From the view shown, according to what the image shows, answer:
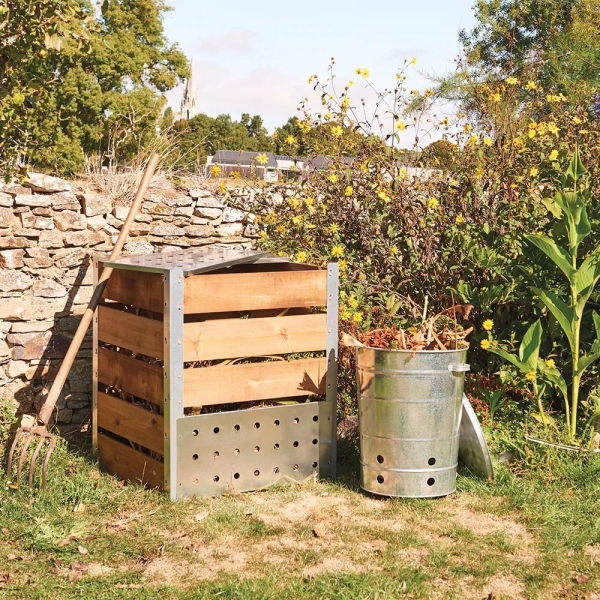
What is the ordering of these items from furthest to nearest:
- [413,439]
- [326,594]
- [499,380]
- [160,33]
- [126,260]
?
[160,33] → [499,380] → [126,260] → [413,439] → [326,594]

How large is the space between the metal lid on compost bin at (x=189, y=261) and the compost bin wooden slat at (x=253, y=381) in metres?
0.49

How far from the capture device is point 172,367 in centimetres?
365

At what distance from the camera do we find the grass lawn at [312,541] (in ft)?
9.32

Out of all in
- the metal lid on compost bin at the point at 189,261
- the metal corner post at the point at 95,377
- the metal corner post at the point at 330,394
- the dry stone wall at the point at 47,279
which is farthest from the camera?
the dry stone wall at the point at 47,279

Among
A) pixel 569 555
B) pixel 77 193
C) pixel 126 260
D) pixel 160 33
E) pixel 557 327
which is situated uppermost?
pixel 160 33

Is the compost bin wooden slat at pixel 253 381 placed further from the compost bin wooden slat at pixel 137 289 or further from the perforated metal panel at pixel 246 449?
the compost bin wooden slat at pixel 137 289

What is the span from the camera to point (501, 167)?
4668 mm

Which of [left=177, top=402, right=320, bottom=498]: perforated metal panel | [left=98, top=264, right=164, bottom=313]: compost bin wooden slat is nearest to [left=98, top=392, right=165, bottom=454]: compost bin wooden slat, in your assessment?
[left=177, top=402, right=320, bottom=498]: perforated metal panel

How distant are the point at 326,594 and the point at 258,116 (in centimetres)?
7408

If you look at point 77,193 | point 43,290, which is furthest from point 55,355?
point 77,193

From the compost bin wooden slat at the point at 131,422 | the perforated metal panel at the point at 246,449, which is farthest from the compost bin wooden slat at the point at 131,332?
the perforated metal panel at the point at 246,449

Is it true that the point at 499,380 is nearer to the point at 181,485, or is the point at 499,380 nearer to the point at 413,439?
the point at 413,439

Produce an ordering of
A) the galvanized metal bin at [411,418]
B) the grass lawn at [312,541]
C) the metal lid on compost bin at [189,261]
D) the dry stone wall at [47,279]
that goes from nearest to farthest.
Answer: the grass lawn at [312,541] → the galvanized metal bin at [411,418] → the metal lid on compost bin at [189,261] → the dry stone wall at [47,279]

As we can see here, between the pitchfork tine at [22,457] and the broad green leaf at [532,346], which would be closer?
the pitchfork tine at [22,457]
